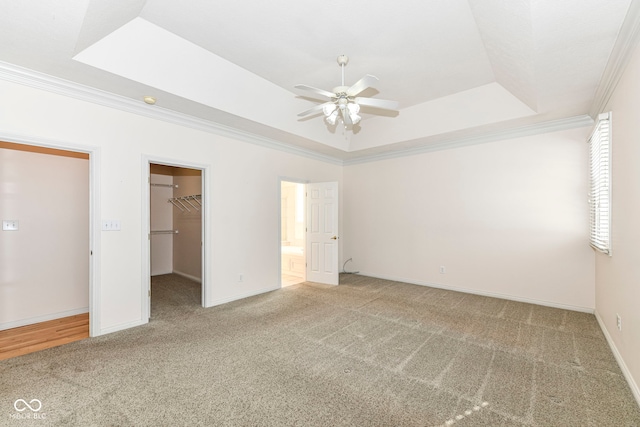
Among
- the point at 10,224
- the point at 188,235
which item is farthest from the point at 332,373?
the point at 188,235

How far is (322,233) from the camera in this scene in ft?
18.5

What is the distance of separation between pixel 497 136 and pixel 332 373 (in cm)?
439

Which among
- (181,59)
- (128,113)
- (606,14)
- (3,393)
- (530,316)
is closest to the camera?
(606,14)

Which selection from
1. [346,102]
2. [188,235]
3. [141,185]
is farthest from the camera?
[188,235]

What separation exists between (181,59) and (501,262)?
537 cm

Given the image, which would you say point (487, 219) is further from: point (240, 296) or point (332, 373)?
point (240, 296)

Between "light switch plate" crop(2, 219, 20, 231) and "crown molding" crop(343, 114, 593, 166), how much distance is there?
5729 mm

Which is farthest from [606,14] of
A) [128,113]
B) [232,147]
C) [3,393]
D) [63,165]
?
[63,165]

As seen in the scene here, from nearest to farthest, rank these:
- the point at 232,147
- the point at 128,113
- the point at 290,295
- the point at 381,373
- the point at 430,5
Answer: the point at 381,373, the point at 430,5, the point at 128,113, the point at 232,147, the point at 290,295

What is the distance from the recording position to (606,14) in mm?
1972

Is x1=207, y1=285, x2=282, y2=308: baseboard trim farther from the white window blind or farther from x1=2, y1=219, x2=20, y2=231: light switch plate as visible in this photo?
the white window blind

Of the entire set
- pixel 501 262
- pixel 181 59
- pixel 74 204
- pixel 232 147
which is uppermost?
pixel 181 59

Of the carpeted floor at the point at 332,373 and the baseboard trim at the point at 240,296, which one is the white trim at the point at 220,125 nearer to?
the baseboard trim at the point at 240,296

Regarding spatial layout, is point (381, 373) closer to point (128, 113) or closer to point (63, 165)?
point (128, 113)
